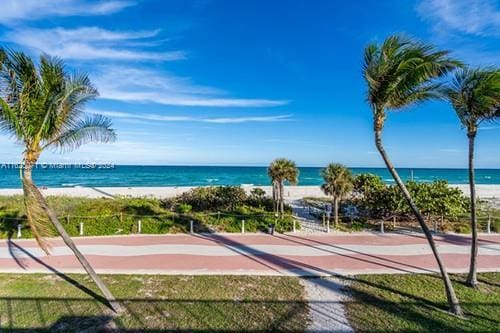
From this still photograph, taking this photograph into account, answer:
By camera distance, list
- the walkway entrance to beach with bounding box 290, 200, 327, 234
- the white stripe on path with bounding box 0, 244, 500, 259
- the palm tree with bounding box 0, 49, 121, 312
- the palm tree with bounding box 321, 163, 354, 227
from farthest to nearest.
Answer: the palm tree with bounding box 321, 163, 354, 227, the walkway entrance to beach with bounding box 290, 200, 327, 234, the white stripe on path with bounding box 0, 244, 500, 259, the palm tree with bounding box 0, 49, 121, 312

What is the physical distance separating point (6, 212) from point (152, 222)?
7185 millimetres

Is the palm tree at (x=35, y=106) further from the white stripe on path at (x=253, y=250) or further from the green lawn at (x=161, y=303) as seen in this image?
the white stripe on path at (x=253, y=250)

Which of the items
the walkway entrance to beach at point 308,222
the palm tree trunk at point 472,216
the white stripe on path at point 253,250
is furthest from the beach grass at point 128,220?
the palm tree trunk at point 472,216

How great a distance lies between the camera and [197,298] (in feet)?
23.2

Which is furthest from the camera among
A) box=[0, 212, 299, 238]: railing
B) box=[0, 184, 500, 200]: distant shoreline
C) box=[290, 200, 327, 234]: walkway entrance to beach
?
box=[0, 184, 500, 200]: distant shoreline

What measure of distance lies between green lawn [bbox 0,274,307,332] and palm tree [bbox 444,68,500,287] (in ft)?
17.6

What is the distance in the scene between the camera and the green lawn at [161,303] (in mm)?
5887

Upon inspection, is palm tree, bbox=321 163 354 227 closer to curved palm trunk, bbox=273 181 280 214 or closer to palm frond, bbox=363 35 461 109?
curved palm trunk, bbox=273 181 280 214

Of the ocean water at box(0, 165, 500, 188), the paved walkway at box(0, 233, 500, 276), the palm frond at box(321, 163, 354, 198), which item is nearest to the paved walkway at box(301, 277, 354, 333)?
the paved walkway at box(0, 233, 500, 276)

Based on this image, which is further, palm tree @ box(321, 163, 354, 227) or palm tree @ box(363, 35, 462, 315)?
palm tree @ box(321, 163, 354, 227)

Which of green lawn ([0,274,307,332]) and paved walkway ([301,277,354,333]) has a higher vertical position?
green lawn ([0,274,307,332])

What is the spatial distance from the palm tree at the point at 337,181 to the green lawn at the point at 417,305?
24.6ft

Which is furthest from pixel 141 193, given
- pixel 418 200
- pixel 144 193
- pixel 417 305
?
pixel 417 305

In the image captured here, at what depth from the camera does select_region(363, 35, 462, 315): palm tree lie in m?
5.85
